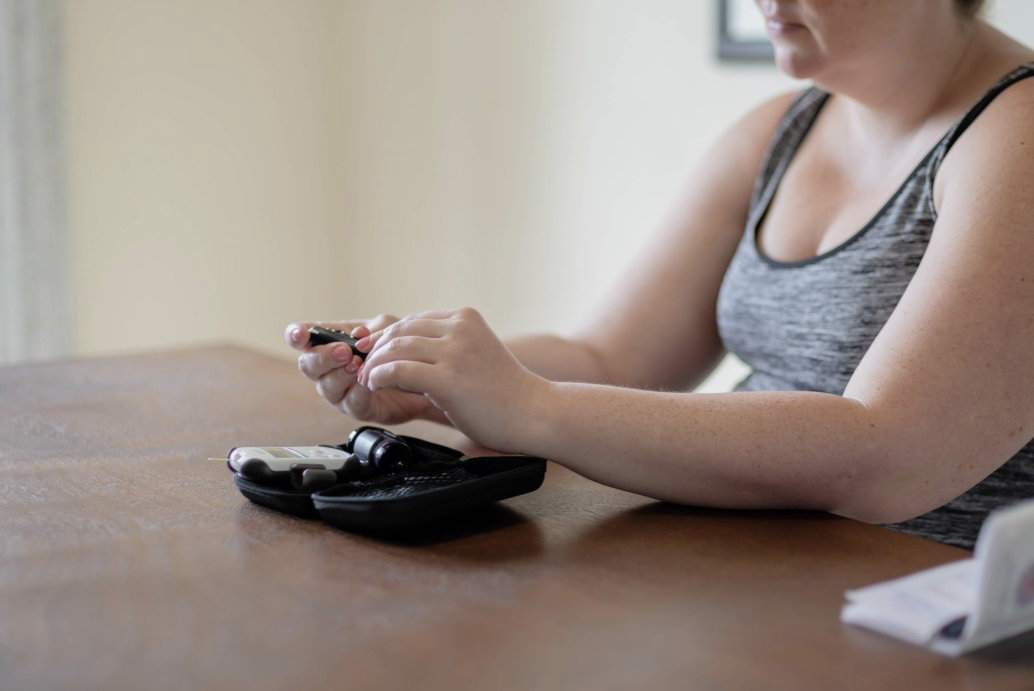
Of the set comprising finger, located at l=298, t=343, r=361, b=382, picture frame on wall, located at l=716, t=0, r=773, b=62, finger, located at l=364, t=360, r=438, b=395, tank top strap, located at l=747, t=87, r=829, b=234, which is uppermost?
picture frame on wall, located at l=716, t=0, r=773, b=62

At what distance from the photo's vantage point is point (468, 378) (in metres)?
0.93

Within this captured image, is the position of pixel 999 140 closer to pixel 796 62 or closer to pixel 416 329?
pixel 796 62

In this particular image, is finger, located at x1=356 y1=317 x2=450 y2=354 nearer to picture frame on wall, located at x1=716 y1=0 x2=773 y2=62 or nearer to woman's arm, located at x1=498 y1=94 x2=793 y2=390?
woman's arm, located at x1=498 y1=94 x2=793 y2=390

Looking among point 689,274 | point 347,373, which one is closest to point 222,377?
point 347,373

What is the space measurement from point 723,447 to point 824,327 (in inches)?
16.7

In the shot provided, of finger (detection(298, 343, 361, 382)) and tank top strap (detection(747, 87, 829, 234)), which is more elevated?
tank top strap (detection(747, 87, 829, 234))

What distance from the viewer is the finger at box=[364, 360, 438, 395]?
92cm

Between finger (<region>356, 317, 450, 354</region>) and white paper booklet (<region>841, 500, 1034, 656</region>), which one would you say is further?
finger (<region>356, 317, 450, 354</region>)

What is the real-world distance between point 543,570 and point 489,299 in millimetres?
2677

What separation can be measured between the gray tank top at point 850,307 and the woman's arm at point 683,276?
87 mm

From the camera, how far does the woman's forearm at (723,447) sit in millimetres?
912

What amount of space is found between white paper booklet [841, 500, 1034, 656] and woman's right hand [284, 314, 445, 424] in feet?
1.77

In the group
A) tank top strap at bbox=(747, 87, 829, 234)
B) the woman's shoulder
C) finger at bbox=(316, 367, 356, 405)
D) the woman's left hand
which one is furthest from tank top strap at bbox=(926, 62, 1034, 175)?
finger at bbox=(316, 367, 356, 405)

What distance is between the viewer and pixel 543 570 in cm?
78
